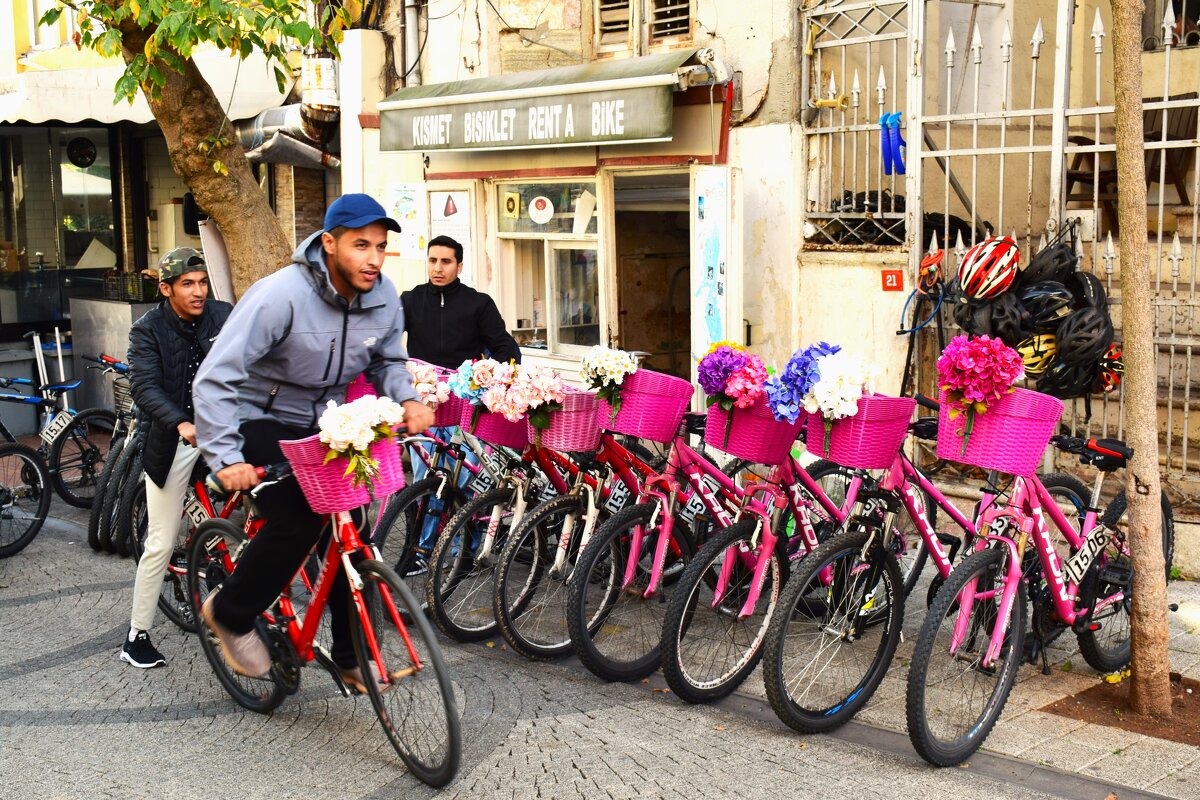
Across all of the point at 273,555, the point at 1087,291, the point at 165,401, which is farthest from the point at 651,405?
the point at 1087,291

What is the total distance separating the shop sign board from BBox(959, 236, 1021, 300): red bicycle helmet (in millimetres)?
2511

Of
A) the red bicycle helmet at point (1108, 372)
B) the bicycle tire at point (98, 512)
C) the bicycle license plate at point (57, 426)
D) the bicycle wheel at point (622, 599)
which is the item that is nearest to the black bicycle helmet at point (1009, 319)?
the red bicycle helmet at point (1108, 372)

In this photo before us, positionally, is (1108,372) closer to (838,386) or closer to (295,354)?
(838,386)

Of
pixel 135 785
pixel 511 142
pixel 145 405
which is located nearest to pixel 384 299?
pixel 145 405

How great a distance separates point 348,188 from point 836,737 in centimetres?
877

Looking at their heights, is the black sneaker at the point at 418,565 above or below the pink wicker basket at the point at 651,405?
below

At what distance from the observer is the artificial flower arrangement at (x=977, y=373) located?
5152 mm

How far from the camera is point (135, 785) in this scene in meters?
5.02

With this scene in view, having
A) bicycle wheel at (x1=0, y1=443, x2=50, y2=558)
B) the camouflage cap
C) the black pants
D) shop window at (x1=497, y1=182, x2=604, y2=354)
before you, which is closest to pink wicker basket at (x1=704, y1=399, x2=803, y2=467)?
the black pants

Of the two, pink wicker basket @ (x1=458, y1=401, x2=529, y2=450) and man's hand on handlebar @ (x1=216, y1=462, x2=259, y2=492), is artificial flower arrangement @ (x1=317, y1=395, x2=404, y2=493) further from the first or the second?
pink wicker basket @ (x1=458, y1=401, x2=529, y2=450)

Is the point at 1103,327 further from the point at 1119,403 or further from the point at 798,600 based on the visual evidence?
the point at 798,600

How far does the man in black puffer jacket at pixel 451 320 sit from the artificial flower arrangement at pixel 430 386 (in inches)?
47.5

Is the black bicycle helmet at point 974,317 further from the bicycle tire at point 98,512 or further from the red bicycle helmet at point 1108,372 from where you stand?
the bicycle tire at point 98,512

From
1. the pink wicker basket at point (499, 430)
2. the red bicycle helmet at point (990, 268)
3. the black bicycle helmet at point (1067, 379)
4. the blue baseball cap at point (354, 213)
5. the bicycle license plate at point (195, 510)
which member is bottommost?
the bicycle license plate at point (195, 510)
